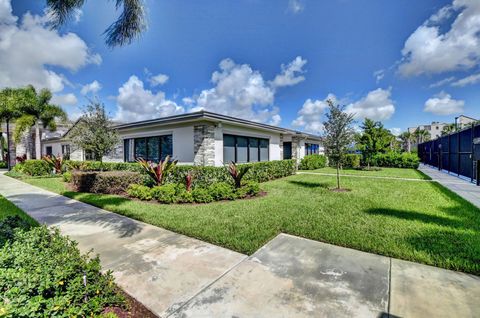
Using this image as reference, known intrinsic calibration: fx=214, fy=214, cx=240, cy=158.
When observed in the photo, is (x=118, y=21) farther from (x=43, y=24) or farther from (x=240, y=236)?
(x=240, y=236)

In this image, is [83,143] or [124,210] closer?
[124,210]

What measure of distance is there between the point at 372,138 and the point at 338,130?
1270 cm

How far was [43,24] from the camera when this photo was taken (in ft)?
18.4

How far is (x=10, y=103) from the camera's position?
19641 mm

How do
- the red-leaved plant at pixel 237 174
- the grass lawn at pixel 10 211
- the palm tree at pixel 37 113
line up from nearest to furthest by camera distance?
the grass lawn at pixel 10 211 < the red-leaved plant at pixel 237 174 < the palm tree at pixel 37 113

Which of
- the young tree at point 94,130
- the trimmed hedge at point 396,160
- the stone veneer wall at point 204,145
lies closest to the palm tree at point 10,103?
the young tree at point 94,130

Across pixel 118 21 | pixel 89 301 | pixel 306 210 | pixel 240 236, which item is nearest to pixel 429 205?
pixel 306 210

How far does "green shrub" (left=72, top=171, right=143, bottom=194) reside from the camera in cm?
925

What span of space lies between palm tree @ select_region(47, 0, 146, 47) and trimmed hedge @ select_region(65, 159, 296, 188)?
16.9ft

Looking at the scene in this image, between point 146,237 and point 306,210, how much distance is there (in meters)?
4.40

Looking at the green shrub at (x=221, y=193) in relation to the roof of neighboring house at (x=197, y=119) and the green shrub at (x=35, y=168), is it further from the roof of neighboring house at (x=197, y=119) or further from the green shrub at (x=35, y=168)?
the green shrub at (x=35, y=168)

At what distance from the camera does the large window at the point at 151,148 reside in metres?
11.7

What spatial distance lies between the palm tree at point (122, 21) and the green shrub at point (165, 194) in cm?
479

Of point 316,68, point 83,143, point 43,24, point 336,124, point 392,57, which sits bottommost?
point 83,143
